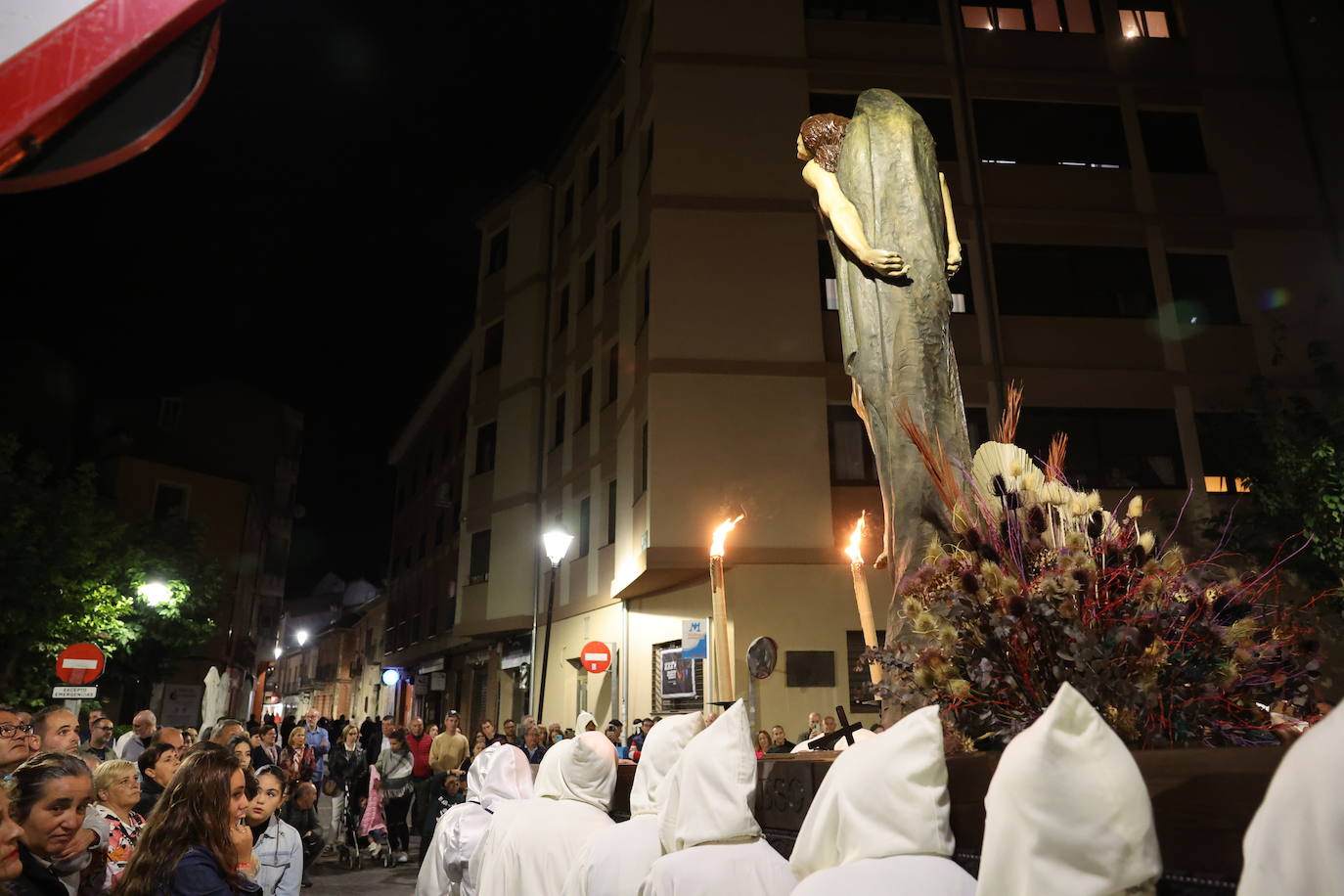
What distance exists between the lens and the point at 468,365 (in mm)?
33500

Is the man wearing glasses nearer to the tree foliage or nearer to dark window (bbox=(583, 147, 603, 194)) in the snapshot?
A: the tree foliage

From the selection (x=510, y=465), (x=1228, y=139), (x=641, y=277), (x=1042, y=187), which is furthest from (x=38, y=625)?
(x=1228, y=139)

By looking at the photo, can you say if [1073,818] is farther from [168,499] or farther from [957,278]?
[168,499]

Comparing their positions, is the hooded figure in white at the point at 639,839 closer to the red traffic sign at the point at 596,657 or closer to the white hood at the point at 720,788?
the white hood at the point at 720,788

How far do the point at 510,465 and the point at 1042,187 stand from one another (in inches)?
614

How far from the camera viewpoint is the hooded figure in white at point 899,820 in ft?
7.45

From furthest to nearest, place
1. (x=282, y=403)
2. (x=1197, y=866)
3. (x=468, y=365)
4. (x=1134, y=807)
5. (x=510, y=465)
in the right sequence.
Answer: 1. (x=282, y=403)
2. (x=468, y=365)
3. (x=510, y=465)
4. (x=1197, y=866)
5. (x=1134, y=807)

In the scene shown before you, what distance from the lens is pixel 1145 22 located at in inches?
851

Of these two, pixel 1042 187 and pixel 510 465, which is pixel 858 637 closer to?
pixel 1042 187

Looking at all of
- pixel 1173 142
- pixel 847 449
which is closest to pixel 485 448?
pixel 847 449

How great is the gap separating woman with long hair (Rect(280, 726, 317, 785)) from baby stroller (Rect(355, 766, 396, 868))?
1.11 metres

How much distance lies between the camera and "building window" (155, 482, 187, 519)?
33969 mm

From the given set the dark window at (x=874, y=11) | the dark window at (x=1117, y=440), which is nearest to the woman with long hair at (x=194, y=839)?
the dark window at (x=1117, y=440)

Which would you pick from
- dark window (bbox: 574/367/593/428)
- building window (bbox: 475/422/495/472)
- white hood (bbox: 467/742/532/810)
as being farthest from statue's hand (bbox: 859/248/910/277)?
building window (bbox: 475/422/495/472)
